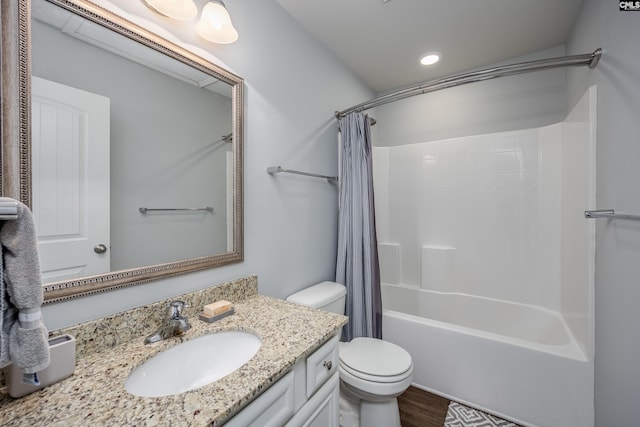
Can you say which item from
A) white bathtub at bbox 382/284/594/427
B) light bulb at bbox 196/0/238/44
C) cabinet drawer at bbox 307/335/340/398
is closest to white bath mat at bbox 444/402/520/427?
white bathtub at bbox 382/284/594/427

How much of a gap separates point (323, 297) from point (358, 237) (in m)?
0.52

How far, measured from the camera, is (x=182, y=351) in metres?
0.92

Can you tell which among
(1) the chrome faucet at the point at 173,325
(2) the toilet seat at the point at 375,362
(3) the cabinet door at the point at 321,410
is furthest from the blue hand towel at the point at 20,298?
(2) the toilet seat at the point at 375,362

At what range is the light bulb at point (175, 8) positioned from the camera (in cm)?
98

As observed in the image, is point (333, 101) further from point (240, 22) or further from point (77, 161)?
point (77, 161)

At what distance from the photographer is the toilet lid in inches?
54.7

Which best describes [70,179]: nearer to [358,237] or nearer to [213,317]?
[213,317]

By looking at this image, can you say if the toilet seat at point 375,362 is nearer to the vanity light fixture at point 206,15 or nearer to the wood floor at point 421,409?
the wood floor at point 421,409

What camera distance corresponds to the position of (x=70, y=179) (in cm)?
83

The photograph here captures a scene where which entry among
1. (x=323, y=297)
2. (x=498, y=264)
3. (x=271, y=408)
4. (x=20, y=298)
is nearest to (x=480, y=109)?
(x=498, y=264)

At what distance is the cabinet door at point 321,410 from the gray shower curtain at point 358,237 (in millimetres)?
800

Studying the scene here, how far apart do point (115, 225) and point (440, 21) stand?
2130 millimetres

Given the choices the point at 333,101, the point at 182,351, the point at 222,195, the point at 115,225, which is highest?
the point at 333,101

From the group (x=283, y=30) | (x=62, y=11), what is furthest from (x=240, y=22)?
(x=62, y=11)
